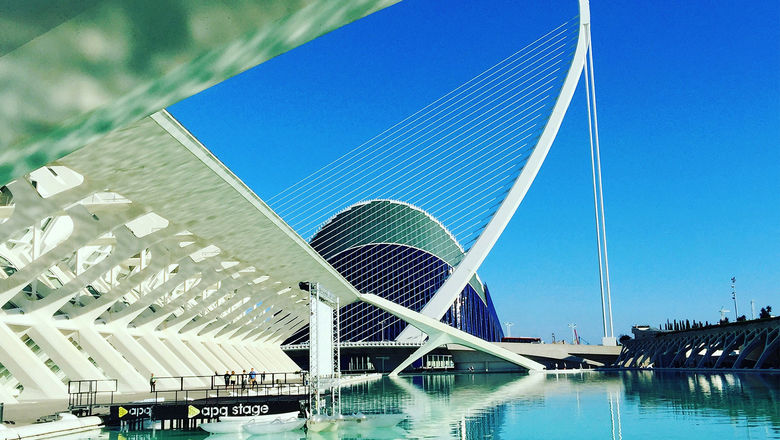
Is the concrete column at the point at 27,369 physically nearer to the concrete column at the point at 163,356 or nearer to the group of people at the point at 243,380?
the group of people at the point at 243,380

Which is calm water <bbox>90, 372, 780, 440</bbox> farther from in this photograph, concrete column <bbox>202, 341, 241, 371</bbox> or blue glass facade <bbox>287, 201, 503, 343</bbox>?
blue glass facade <bbox>287, 201, 503, 343</bbox>

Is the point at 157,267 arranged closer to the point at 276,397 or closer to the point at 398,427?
the point at 276,397

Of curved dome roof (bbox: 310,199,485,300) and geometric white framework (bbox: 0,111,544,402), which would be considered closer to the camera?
geometric white framework (bbox: 0,111,544,402)

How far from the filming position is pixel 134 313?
2366 centimetres

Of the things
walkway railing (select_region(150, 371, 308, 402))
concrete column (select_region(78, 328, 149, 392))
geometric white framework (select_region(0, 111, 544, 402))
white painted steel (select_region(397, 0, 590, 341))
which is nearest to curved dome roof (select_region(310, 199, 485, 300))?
white painted steel (select_region(397, 0, 590, 341))

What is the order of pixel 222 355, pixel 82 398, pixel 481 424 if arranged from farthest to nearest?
pixel 222 355
pixel 82 398
pixel 481 424

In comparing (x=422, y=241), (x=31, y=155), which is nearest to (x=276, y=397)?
(x=31, y=155)

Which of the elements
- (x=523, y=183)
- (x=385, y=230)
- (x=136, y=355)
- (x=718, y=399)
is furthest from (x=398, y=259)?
(x=718, y=399)

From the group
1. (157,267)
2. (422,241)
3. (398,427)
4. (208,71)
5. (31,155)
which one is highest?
(422,241)

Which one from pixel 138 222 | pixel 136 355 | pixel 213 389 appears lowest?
pixel 213 389

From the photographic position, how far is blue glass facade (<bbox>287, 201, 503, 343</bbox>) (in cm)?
7456

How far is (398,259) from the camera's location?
3009 inches

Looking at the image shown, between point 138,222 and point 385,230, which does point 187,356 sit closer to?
point 138,222

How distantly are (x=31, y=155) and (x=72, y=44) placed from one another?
2.72 feet
